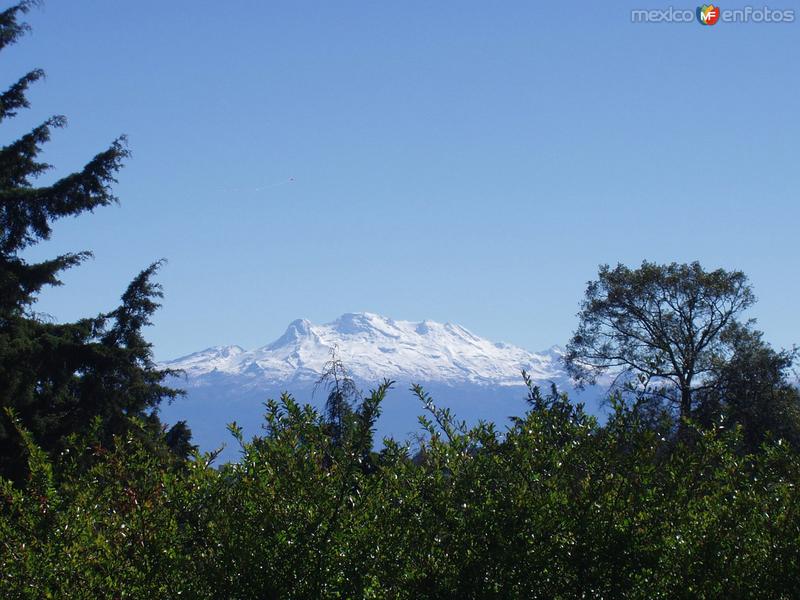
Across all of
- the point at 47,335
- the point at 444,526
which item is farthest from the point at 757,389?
the point at 444,526

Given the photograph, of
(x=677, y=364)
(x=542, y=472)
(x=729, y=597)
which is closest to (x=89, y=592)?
(x=542, y=472)

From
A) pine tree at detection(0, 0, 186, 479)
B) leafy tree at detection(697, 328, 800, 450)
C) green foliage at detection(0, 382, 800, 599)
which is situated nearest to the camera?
green foliage at detection(0, 382, 800, 599)

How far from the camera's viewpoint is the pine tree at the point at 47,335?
19312 mm

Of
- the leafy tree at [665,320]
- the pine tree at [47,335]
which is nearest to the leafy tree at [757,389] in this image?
the leafy tree at [665,320]

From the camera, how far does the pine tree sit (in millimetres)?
19312

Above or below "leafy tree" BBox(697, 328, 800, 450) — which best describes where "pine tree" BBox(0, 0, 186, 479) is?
below

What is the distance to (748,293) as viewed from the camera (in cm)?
3188

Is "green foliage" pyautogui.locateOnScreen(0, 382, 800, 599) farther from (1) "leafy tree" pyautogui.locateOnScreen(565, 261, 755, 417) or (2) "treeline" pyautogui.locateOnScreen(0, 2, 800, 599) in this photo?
(1) "leafy tree" pyautogui.locateOnScreen(565, 261, 755, 417)

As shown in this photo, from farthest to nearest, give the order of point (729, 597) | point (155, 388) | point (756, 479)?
point (155, 388)
point (756, 479)
point (729, 597)

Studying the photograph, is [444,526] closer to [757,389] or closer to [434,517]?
[434,517]

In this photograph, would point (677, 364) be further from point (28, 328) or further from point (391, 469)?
point (391, 469)

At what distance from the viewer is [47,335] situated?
20.6 meters

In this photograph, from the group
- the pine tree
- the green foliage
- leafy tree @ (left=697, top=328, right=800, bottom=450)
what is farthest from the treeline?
leafy tree @ (left=697, top=328, right=800, bottom=450)

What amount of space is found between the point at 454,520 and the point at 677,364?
27.2 meters
